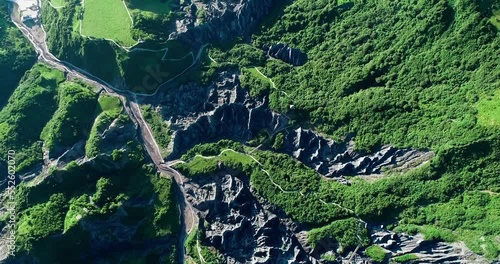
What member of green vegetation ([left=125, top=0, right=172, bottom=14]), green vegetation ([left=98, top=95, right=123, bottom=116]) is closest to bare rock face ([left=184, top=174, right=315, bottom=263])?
green vegetation ([left=98, top=95, right=123, bottom=116])

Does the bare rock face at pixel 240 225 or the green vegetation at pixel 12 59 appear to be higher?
the green vegetation at pixel 12 59

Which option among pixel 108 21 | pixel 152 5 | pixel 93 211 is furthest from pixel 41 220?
pixel 152 5

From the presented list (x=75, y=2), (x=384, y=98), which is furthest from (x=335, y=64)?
(x=75, y=2)

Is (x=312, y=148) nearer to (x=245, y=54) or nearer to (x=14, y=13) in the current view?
(x=245, y=54)

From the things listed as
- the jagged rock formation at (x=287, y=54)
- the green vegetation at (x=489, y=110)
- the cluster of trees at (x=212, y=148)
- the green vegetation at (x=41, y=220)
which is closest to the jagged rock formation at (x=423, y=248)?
the green vegetation at (x=489, y=110)

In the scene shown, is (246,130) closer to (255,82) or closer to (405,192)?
(255,82)

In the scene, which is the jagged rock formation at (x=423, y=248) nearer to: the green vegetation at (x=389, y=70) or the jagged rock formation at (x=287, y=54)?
the green vegetation at (x=389, y=70)
